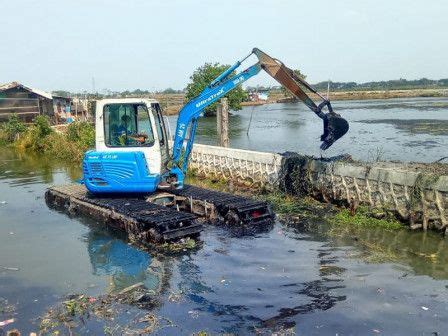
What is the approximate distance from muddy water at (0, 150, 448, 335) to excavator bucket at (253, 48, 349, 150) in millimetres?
2282

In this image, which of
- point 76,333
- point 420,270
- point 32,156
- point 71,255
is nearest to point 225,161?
point 71,255

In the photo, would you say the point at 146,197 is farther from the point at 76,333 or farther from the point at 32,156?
the point at 32,156

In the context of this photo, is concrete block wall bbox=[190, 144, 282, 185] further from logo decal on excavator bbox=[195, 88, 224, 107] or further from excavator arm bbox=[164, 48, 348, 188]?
logo decal on excavator bbox=[195, 88, 224, 107]

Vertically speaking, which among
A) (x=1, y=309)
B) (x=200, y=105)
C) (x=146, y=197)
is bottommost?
(x=1, y=309)

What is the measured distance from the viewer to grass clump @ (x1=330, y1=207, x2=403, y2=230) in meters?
10.7

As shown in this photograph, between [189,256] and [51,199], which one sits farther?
[51,199]

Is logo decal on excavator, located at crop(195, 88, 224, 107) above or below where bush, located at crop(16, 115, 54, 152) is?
above

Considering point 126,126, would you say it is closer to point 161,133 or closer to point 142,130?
point 142,130

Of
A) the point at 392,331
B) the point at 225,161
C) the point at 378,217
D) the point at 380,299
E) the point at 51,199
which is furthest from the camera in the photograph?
the point at 225,161

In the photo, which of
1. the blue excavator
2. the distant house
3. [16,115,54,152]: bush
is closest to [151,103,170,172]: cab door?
the blue excavator

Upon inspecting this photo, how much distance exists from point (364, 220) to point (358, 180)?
1.24 m

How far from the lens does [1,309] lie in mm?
7238

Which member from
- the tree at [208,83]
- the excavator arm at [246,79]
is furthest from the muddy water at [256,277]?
the tree at [208,83]

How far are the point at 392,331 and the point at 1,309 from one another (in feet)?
19.0
